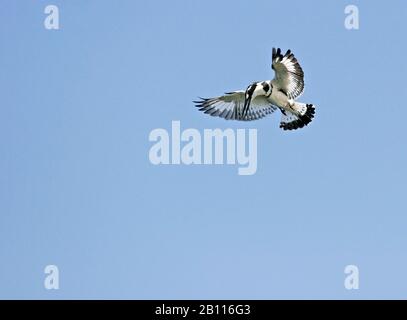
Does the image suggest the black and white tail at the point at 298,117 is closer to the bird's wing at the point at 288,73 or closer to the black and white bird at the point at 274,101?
the black and white bird at the point at 274,101

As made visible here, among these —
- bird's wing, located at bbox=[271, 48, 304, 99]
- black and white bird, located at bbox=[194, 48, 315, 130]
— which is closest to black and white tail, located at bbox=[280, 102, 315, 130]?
black and white bird, located at bbox=[194, 48, 315, 130]

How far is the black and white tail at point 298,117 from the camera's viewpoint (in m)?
12.4

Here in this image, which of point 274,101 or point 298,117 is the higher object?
point 274,101

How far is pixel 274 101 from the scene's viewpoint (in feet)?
40.5

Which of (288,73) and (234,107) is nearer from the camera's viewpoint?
(288,73)

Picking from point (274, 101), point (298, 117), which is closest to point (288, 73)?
point (274, 101)

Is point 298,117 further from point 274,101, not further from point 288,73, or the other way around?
point 288,73

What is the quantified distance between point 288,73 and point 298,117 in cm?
82

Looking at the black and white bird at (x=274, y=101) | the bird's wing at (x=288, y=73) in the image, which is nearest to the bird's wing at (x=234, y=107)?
the black and white bird at (x=274, y=101)
